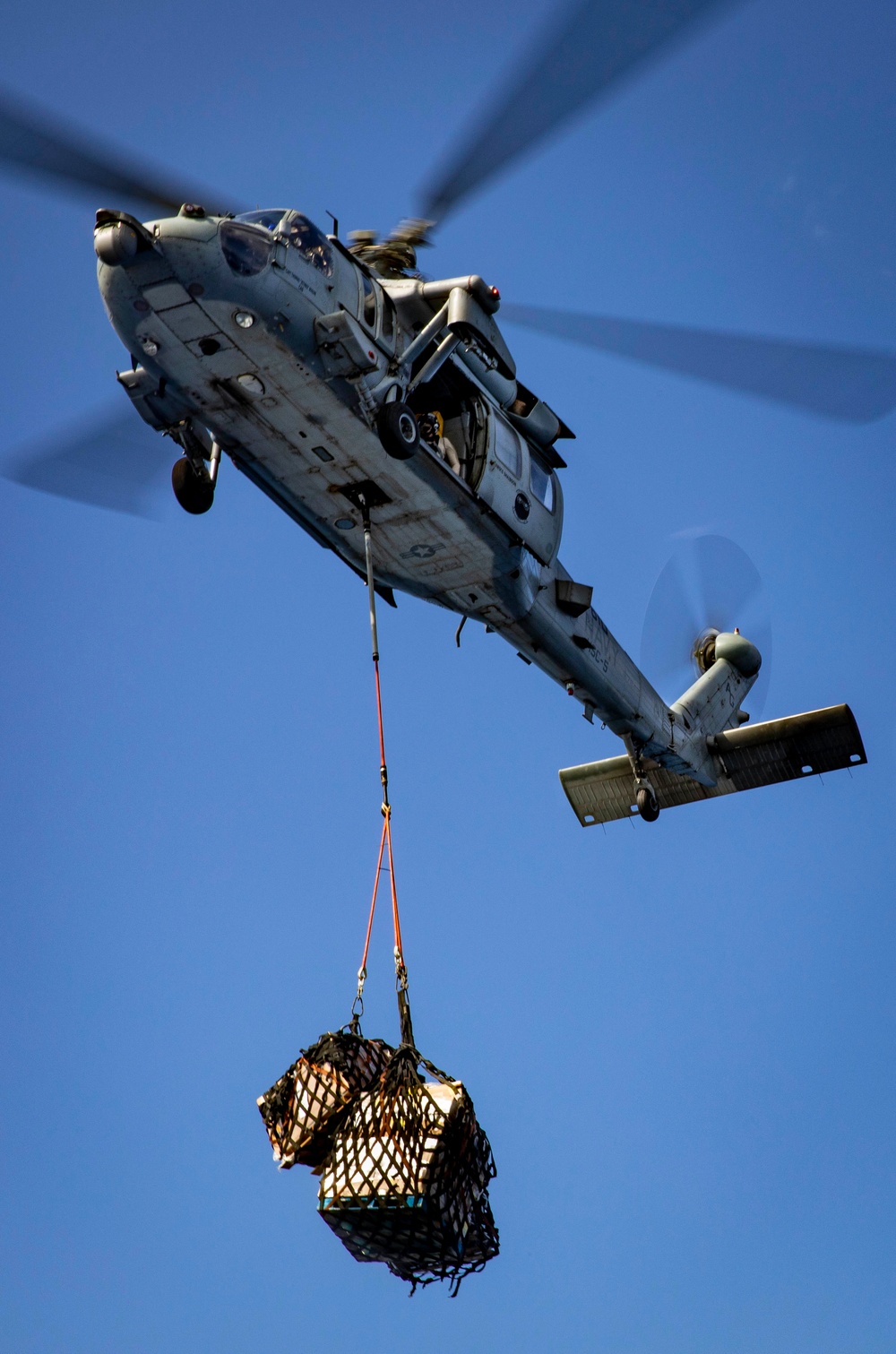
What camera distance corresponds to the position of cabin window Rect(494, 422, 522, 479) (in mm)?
14148

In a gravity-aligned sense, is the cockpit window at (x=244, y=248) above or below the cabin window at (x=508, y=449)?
above

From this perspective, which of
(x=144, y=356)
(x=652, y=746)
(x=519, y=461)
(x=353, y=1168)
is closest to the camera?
(x=353, y=1168)

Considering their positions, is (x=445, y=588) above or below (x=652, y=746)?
above

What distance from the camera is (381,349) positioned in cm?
1265

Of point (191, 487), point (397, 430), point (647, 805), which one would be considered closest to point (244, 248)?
point (397, 430)

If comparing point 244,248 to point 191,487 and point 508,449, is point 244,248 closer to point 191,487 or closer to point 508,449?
point 191,487

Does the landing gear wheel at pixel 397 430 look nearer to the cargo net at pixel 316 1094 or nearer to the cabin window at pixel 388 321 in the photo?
the cabin window at pixel 388 321

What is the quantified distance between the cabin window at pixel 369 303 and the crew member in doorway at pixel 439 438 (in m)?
1.22

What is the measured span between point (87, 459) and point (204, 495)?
1.22 metres

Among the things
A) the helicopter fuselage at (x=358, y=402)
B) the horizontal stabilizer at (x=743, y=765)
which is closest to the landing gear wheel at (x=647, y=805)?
the horizontal stabilizer at (x=743, y=765)

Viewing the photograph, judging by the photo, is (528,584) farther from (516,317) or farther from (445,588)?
(516,317)

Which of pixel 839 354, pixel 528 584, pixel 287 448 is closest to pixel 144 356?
pixel 287 448

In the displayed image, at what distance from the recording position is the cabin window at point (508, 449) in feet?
46.4

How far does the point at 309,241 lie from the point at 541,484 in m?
3.83
